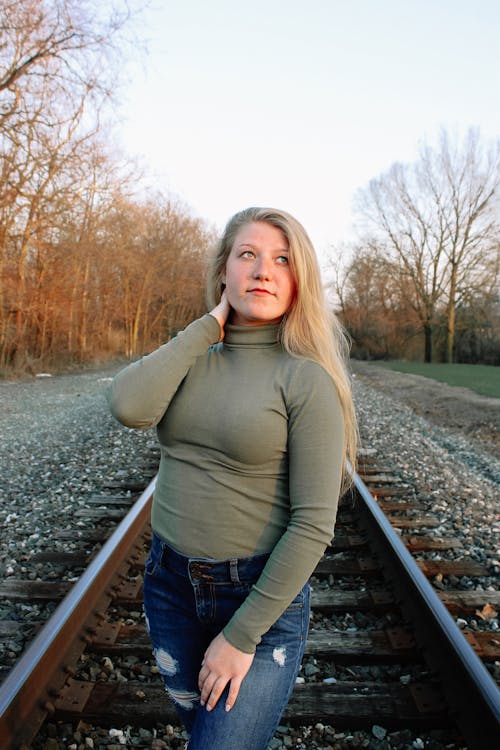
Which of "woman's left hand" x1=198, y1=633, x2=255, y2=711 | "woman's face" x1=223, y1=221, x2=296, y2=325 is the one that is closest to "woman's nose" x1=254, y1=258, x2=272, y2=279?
"woman's face" x1=223, y1=221, x2=296, y2=325

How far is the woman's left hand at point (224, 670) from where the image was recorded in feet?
4.35

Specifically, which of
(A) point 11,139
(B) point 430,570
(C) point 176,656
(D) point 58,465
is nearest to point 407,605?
(B) point 430,570

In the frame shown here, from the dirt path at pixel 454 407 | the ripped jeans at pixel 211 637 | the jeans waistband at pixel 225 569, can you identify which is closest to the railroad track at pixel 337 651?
the ripped jeans at pixel 211 637

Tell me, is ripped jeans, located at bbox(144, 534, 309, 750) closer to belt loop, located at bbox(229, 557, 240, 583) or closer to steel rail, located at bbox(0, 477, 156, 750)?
belt loop, located at bbox(229, 557, 240, 583)

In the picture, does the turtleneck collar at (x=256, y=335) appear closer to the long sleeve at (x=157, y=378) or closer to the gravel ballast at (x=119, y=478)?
the long sleeve at (x=157, y=378)

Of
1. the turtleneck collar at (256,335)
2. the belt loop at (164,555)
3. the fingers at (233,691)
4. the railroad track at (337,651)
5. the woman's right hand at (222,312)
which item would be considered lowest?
the railroad track at (337,651)

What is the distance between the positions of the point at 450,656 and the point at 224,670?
1.44m

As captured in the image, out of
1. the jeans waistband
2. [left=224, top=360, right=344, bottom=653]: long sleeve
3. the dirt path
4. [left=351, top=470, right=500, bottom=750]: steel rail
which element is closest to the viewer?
[left=224, top=360, right=344, bottom=653]: long sleeve

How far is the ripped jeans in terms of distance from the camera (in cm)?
136

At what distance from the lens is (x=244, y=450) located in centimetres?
145

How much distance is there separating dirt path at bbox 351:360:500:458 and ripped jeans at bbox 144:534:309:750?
7184 mm

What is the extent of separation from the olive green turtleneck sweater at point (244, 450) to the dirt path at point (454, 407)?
7.20 metres

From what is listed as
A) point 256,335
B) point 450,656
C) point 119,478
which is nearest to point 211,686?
point 256,335

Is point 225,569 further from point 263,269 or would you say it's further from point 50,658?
point 50,658
